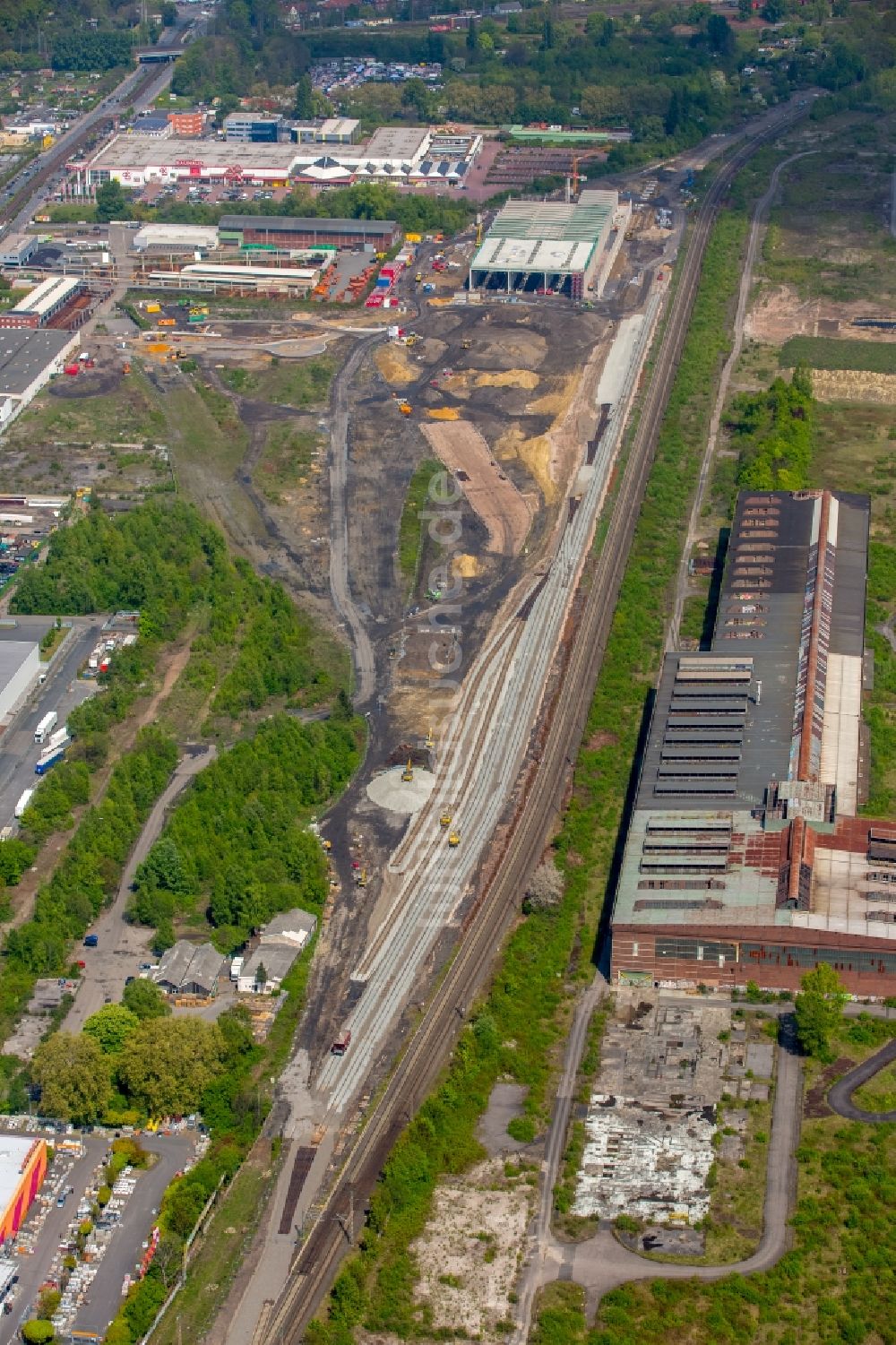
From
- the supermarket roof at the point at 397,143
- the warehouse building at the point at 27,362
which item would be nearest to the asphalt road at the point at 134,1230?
the warehouse building at the point at 27,362

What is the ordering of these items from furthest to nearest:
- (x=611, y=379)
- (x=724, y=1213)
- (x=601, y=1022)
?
(x=611, y=379) < (x=601, y=1022) < (x=724, y=1213)

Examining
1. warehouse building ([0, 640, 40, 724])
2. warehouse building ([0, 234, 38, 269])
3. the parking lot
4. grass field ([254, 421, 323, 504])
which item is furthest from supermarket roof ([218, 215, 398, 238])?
the parking lot

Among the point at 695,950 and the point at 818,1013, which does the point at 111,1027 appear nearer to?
the point at 695,950

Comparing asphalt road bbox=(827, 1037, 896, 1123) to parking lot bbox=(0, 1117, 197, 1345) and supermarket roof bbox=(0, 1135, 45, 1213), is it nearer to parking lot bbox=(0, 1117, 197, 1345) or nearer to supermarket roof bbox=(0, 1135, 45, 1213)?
parking lot bbox=(0, 1117, 197, 1345)


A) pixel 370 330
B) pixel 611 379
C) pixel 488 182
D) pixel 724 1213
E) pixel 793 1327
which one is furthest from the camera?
pixel 488 182

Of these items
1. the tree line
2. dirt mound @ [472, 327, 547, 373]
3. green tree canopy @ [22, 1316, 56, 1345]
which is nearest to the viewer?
green tree canopy @ [22, 1316, 56, 1345]

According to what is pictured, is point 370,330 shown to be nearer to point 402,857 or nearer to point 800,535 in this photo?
point 800,535

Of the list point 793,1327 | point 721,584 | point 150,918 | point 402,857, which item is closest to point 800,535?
point 721,584

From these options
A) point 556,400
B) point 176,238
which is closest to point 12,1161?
point 556,400
